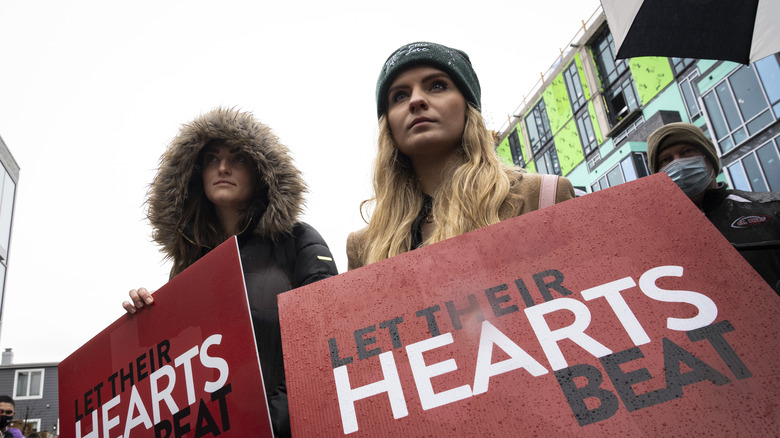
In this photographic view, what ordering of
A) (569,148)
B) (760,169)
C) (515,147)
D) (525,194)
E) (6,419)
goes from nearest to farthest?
(525,194)
(6,419)
(760,169)
(569,148)
(515,147)

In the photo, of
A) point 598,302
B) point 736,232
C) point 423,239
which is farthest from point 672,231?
point 736,232

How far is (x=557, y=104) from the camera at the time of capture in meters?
22.0

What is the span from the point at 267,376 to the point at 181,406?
0.89ft

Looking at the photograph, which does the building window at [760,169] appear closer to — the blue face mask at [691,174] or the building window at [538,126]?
the building window at [538,126]

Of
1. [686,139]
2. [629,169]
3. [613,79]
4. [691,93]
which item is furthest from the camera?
[613,79]

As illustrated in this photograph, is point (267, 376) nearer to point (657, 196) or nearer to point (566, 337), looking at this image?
point (566, 337)

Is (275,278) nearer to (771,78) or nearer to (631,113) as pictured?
(771,78)

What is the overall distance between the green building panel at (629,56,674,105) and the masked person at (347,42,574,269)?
1682 centimetres

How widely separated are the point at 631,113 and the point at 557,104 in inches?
201

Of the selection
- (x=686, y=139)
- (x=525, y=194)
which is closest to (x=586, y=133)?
(x=686, y=139)

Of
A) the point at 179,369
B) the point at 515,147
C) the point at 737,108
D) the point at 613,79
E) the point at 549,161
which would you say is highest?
the point at 515,147

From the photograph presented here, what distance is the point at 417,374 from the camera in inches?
32.0

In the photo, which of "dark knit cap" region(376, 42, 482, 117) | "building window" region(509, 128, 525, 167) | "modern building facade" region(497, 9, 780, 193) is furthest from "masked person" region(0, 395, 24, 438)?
"building window" region(509, 128, 525, 167)

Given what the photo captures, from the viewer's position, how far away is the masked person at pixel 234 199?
5.68ft
